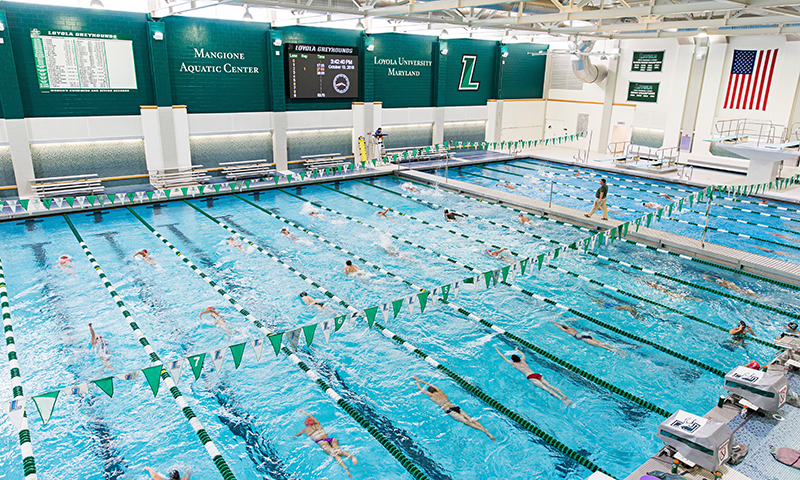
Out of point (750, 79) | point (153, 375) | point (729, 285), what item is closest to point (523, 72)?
point (750, 79)

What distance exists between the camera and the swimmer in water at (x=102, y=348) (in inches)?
248

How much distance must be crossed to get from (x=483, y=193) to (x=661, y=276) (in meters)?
6.13

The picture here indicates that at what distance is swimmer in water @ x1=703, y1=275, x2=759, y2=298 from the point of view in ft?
27.9

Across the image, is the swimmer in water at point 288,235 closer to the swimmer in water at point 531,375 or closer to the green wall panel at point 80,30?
the swimmer in water at point 531,375

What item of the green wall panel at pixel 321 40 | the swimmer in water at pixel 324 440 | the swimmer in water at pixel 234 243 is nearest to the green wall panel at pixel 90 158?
the green wall panel at pixel 321 40

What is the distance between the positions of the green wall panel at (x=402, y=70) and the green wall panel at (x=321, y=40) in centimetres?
81

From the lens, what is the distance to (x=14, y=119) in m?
12.3

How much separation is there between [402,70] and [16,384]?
16333 millimetres

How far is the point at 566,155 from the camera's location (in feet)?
70.9

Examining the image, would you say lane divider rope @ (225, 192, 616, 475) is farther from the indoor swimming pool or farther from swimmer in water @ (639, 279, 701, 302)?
the indoor swimming pool

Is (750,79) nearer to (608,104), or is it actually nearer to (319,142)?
(608,104)

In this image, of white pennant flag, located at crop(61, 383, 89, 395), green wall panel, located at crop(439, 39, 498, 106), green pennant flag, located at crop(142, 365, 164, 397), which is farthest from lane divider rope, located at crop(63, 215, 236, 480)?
green wall panel, located at crop(439, 39, 498, 106)

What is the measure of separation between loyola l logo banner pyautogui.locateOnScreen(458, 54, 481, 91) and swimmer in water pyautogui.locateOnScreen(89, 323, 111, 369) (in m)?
17.5

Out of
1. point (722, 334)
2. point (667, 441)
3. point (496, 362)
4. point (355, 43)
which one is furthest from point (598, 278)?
point (355, 43)
